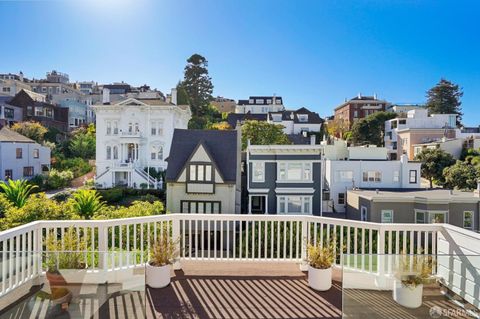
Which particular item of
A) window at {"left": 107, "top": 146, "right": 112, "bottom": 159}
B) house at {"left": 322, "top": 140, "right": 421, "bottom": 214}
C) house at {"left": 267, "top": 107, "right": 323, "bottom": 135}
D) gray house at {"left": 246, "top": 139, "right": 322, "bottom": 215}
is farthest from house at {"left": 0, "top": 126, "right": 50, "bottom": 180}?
house at {"left": 267, "top": 107, "right": 323, "bottom": 135}

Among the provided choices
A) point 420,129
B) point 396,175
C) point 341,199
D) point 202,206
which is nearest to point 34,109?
point 202,206

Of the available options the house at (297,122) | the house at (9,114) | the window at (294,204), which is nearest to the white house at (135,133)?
the window at (294,204)

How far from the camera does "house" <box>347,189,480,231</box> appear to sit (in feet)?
58.6

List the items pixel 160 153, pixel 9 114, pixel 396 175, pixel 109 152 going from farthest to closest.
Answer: pixel 9 114 → pixel 109 152 → pixel 160 153 → pixel 396 175

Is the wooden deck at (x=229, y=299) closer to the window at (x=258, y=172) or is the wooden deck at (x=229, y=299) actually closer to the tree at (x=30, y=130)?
the window at (x=258, y=172)

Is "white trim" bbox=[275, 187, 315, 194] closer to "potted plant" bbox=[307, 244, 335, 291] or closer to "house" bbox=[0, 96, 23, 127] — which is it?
"potted plant" bbox=[307, 244, 335, 291]

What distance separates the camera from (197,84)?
157 feet

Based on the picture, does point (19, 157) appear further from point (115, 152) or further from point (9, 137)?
point (115, 152)

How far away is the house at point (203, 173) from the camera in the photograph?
1845 centimetres

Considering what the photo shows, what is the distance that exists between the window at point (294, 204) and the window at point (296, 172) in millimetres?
1269

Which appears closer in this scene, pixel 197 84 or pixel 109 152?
pixel 109 152

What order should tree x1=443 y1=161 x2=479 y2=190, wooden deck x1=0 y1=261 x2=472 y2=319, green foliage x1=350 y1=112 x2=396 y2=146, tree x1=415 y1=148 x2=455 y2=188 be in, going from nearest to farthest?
wooden deck x1=0 y1=261 x2=472 y2=319
tree x1=443 y1=161 x2=479 y2=190
tree x1=415 y1=148 x2=455 y2=188
green foliage x1=350 y1=112 x2=396 y2=146

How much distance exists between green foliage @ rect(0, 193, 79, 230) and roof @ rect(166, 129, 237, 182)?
37.1 ft

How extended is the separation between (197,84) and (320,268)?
46496mm
